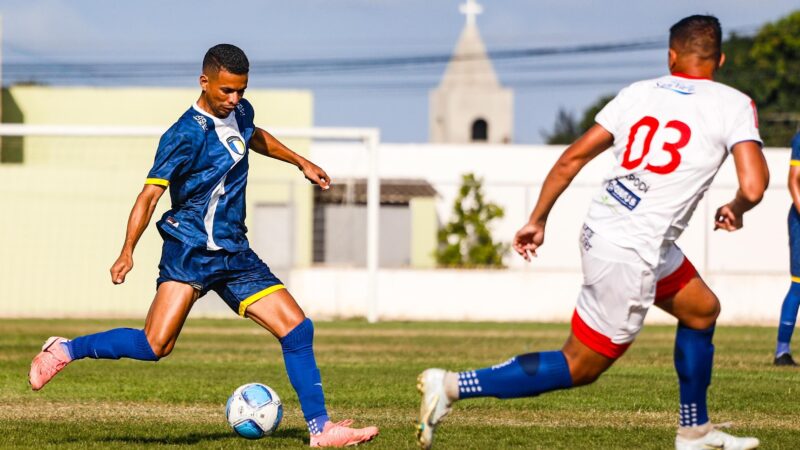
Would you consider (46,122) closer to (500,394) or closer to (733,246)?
(733,246)

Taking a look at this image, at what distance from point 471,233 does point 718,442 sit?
69.0 feet

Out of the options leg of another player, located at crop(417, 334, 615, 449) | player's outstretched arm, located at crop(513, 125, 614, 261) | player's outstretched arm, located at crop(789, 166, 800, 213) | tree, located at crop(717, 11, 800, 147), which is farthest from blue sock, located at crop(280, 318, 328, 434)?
tree, located at crop(717, 11, 800, 147)

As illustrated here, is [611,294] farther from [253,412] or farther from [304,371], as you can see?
[253,412]

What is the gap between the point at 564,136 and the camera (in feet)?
341

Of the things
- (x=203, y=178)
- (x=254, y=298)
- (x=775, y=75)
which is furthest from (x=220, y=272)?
(x=775, y=75)

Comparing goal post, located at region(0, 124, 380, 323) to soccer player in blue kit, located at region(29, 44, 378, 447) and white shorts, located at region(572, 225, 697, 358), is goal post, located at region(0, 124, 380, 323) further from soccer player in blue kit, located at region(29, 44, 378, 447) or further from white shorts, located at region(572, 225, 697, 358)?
white shorts, located at region(572, 225, 697, 358)

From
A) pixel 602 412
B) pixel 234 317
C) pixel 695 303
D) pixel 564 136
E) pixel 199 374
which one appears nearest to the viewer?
pixel 695 303

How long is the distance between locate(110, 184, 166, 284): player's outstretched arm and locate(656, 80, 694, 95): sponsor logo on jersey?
2555mm

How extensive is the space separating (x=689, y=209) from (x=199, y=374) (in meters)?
6.38

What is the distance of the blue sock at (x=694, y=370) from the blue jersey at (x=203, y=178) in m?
2.36

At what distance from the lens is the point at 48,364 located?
7.06 m

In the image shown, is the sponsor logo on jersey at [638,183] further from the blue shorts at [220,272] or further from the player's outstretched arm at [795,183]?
the player's outstretched arm at [795,183]

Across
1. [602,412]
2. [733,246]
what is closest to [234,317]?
[733,246]

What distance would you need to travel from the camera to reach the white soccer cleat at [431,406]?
6016 millimetres
